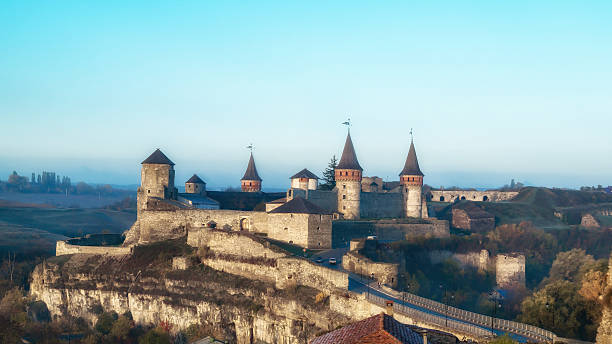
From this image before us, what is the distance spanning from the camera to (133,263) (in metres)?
54.3

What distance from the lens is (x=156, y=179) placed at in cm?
5872

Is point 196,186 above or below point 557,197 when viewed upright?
above

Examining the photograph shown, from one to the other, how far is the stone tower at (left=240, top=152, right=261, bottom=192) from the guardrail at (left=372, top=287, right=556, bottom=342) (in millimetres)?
38264

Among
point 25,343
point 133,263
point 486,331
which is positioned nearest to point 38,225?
point 133,263

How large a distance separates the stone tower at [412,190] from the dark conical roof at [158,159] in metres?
23.3

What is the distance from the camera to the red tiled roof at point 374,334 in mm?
21531

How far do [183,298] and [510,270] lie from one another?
25.9 metres

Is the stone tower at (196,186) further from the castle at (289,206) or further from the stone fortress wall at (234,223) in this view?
the stone fortress wall at (234,223)

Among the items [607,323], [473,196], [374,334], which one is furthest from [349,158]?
[374,334]

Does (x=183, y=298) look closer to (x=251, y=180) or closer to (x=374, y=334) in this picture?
(x=251, y=180)

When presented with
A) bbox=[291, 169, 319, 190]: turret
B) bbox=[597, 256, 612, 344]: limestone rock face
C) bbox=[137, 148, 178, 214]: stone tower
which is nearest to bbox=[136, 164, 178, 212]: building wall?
bbox=[137, 148, 178, 214]: stone tower

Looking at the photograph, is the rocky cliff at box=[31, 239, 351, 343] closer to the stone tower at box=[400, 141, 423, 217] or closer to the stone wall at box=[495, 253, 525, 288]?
the stone wall at box=[495, 253, 525, 288]

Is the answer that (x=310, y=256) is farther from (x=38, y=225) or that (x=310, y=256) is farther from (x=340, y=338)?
(x=38, y=225)

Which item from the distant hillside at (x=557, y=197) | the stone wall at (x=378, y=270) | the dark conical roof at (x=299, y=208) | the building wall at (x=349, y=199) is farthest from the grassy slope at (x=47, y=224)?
the distant hillside at (x=557, y=197)
